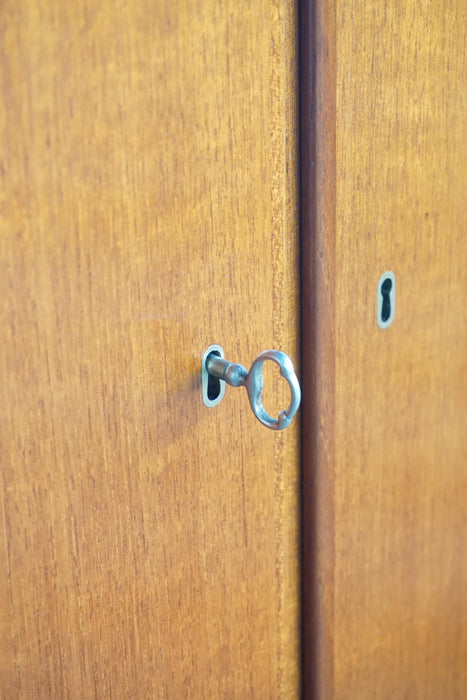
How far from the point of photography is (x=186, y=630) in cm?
44

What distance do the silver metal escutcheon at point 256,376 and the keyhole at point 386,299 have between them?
0.16 meters

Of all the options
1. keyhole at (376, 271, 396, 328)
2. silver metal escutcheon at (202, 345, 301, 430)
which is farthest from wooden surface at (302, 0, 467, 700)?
silver metal escutcheon at (202, 345, 301, 430)

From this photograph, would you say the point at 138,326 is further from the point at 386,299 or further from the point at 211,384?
the point at 386,299

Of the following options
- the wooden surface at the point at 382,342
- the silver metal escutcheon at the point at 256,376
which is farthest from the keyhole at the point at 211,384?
the wooden surface at the point at 382,342

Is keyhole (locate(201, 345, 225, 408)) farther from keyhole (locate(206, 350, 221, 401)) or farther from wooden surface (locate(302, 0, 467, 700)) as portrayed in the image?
wooden surface (locate(302, 0, 467, 700))

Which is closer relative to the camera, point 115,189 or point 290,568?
point 115,189

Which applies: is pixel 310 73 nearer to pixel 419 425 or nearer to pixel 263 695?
pixel 419 425

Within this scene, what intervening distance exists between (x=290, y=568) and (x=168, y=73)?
0.37 meters

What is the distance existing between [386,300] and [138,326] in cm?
24

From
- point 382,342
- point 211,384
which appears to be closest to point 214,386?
point 211,384

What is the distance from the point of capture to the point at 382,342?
54 cm

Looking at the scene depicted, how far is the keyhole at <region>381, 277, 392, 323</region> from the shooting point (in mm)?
538

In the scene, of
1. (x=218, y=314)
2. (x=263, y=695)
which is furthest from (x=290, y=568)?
(x=218, y=314)

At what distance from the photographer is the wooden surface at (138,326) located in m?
0.32
